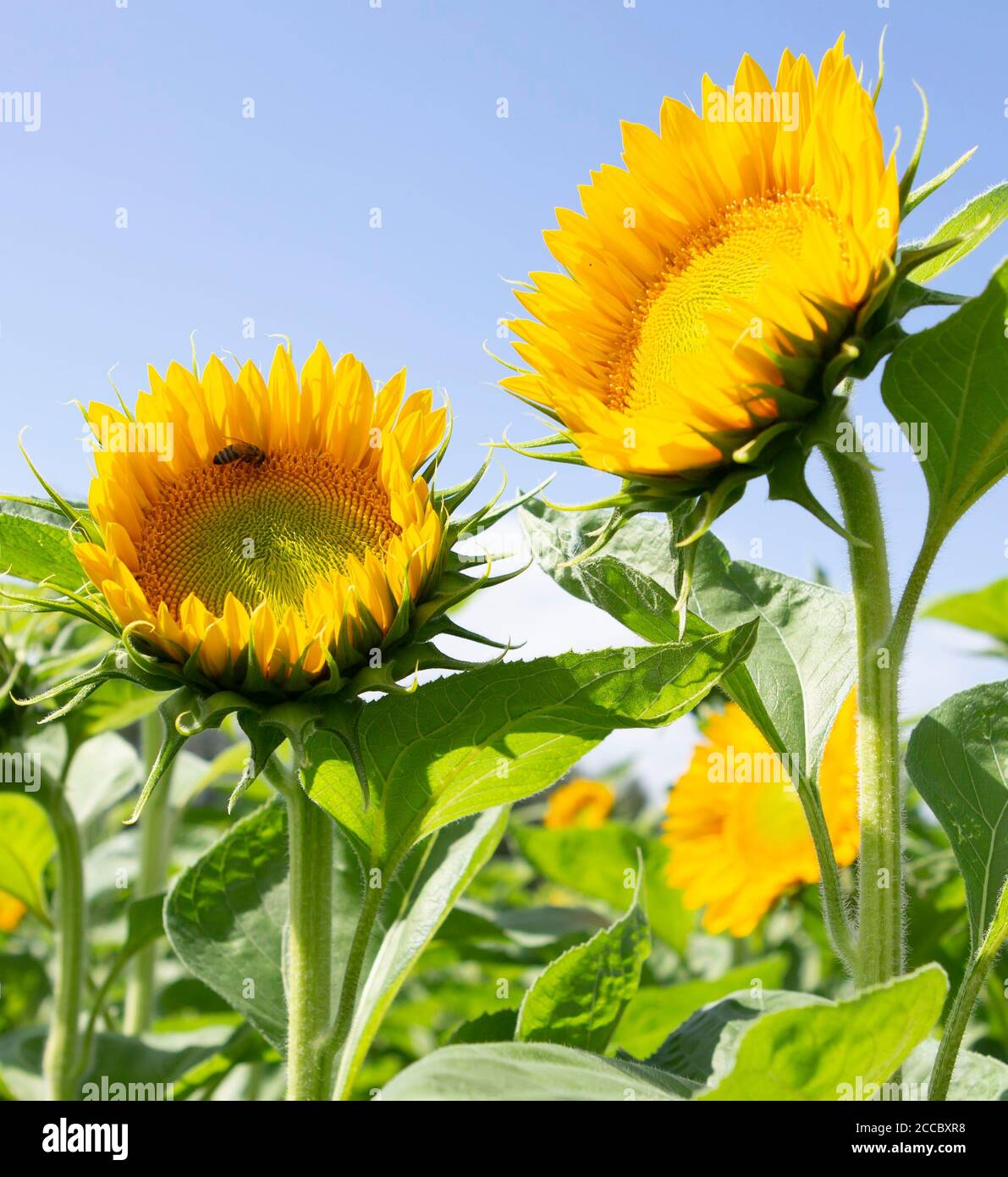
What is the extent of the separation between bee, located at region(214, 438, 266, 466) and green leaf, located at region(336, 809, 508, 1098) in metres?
0.70

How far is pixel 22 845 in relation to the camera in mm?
3072

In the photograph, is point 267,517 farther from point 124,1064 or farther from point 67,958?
point 124,1064

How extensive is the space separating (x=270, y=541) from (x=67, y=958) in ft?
4.56

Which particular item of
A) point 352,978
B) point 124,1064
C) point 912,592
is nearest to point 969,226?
point 912,592

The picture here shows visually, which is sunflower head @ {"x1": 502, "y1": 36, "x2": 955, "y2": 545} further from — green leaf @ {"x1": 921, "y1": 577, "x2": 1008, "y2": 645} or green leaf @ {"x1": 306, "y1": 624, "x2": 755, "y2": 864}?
green leaf @ {"x1": 921, "y1": 577, "x2": 1008, "y2": 645}

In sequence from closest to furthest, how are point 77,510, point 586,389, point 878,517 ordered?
point 878,517 → point 586,389 → point 77,510

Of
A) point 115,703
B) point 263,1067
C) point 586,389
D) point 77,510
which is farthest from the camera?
point 263,1067

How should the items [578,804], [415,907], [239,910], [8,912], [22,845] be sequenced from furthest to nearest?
[578,804], [8,912], [22,845], [239,910], [415,907]

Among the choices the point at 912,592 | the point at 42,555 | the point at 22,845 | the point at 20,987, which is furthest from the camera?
the point at 20,987

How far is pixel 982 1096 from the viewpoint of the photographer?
1.62 metres

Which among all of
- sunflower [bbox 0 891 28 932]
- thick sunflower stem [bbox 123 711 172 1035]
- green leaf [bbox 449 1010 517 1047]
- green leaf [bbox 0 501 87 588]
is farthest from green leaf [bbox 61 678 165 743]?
sunflower [bbox 0 891 28 932]
